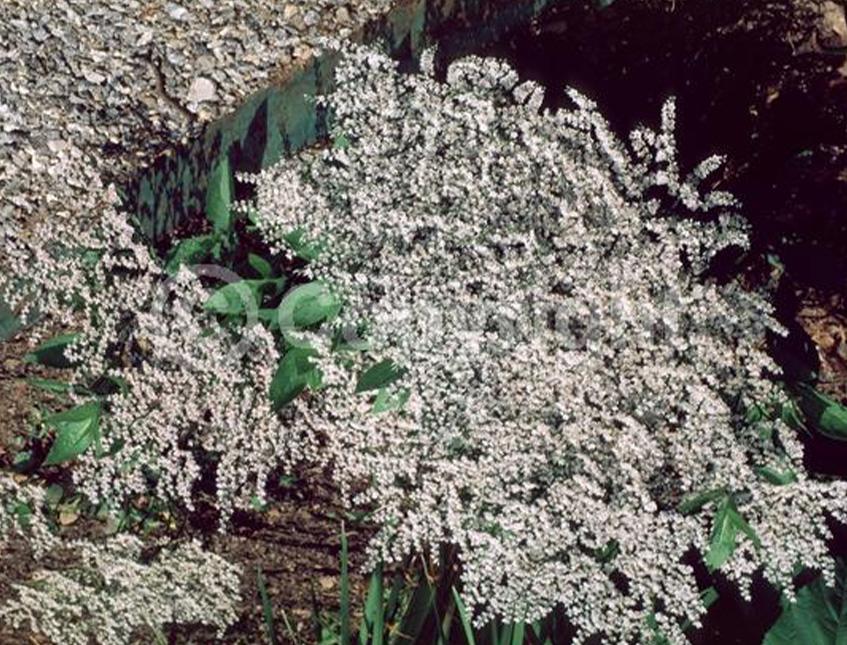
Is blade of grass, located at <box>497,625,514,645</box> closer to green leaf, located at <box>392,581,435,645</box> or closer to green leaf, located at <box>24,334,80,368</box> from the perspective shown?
green leaf, located at <box>392,581,435,645</box>

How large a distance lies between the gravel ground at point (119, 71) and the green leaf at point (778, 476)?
2.19 meters

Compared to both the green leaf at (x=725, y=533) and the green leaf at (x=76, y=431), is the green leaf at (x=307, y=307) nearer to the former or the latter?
the green leaf at (x=76, y=431)

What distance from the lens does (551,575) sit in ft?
8.91

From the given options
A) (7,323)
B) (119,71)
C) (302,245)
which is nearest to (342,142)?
(302,245)

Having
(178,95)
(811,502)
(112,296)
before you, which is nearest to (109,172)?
(178,95)

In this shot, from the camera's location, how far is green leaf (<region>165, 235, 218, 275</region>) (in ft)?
10.1

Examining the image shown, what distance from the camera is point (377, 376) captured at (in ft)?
9.47

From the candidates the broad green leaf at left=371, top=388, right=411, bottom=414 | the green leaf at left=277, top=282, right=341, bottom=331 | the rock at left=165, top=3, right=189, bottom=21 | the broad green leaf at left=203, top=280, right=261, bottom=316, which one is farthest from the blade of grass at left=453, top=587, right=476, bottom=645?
the rock at left=165, top=3, right=189, bottom=21

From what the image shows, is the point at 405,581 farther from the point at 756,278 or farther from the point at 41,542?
the point at 756,278

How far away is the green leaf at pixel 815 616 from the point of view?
3010 mm

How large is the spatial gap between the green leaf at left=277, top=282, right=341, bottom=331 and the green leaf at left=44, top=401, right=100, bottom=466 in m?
0.61

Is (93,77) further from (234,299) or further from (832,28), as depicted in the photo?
(832,28)

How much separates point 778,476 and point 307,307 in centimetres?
122

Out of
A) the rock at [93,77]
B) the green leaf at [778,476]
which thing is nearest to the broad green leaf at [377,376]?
the green leaf at [778,476]
